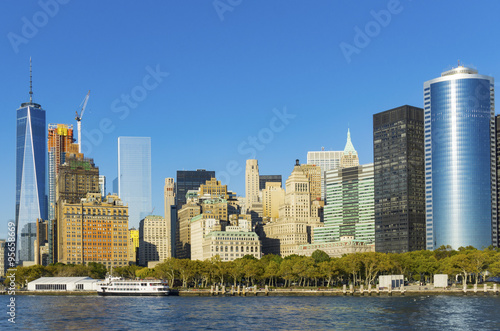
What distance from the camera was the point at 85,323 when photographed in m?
143

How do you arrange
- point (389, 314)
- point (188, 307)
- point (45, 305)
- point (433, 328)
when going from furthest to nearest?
point (45, 305) → point (188, 307) → point (389, 314) → point (433, 328)

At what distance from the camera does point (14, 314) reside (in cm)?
16438

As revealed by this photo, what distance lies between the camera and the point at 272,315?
156 m

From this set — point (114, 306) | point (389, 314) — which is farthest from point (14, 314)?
point (389, 314)

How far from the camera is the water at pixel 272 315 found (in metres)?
136

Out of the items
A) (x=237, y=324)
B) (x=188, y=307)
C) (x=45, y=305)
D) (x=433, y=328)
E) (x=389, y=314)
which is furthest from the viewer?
(x=45, y=305)

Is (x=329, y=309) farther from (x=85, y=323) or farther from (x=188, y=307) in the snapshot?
(x=85, y=323)

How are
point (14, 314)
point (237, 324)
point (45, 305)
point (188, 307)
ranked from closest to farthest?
1. point (237, 324)
2. point (14, 314)
3. point (188, 307)
4. point (45, 305)

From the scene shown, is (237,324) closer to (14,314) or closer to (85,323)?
(85,323)

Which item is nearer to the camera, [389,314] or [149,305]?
[389,314]

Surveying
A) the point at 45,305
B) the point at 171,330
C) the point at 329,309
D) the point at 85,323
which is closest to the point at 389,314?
the point at 329,309

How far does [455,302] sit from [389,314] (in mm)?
37786

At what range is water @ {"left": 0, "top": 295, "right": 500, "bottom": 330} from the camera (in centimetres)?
13650

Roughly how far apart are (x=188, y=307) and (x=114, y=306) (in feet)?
64.7
